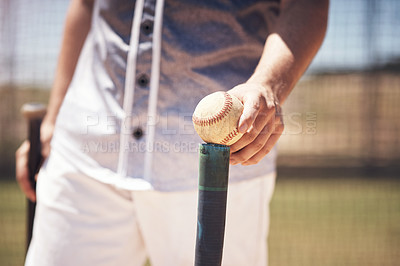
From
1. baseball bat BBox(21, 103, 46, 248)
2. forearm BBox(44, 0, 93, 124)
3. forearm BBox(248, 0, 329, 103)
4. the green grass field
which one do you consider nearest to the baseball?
forearm BBox(248, 0, 329, 103)

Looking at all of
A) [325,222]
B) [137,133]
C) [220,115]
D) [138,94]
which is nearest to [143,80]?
[138,94]

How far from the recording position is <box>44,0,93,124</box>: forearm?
1356 mm

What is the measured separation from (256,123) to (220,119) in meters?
0.07

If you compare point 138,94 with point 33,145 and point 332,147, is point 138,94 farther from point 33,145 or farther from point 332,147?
point 332,147

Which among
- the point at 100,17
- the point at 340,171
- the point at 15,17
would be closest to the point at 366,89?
the point at 340,171

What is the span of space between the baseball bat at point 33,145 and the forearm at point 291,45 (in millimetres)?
850

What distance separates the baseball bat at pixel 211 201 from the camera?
790mm

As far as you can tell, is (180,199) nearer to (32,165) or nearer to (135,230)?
(135,230)

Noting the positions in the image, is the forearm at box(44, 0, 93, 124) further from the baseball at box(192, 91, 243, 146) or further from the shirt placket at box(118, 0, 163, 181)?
the baseball at box(192, 91, 243, 146)

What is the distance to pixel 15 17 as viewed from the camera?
628 centimetres

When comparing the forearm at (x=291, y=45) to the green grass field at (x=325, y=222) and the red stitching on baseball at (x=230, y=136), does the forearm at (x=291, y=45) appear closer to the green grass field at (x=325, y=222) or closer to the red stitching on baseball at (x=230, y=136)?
the red stitching on baseball at (x=230, y=136)

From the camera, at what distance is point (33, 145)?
4.75 ft

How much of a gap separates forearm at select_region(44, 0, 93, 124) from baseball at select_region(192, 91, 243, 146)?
Answer: 0.69 meters

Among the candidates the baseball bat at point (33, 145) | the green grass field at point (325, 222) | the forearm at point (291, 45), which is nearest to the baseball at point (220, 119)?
the forearm at point (291, 45)
